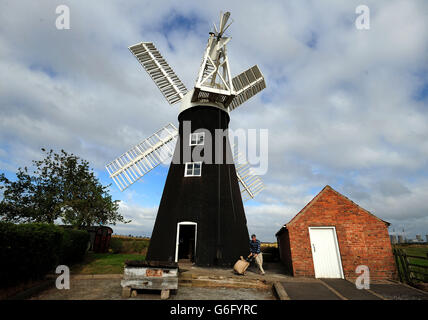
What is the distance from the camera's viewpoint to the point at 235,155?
14031 millimetres

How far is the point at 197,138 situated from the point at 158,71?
5.71m

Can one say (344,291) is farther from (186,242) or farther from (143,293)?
(186,242)

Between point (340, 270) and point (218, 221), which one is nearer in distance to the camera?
point (340, 270)

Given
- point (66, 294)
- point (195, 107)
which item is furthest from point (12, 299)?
point (195, 107)

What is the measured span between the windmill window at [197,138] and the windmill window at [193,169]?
1.12 meters

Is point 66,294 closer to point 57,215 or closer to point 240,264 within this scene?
point 240,264

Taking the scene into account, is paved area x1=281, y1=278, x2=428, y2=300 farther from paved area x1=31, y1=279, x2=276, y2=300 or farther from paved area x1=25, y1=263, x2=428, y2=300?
paved area x1=31, y1=279, x2=276, y2=300

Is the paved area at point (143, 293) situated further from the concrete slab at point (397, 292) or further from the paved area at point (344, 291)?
the concrete slab at point (397, 292)

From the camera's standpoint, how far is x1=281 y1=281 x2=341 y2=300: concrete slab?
5.77 metres

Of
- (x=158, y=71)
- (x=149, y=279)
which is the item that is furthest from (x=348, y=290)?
(x=158, y=71)

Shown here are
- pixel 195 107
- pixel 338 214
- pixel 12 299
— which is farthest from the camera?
pixel 195 107

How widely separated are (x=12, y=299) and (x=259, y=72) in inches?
605

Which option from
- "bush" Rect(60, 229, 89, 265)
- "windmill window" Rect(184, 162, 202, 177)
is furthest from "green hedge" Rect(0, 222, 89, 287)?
"windmill window" Rect(184, 162, 202, 177)

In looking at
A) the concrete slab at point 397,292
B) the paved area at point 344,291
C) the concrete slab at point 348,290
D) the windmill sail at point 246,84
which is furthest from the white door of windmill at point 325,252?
the windmill sail at point 246,84
